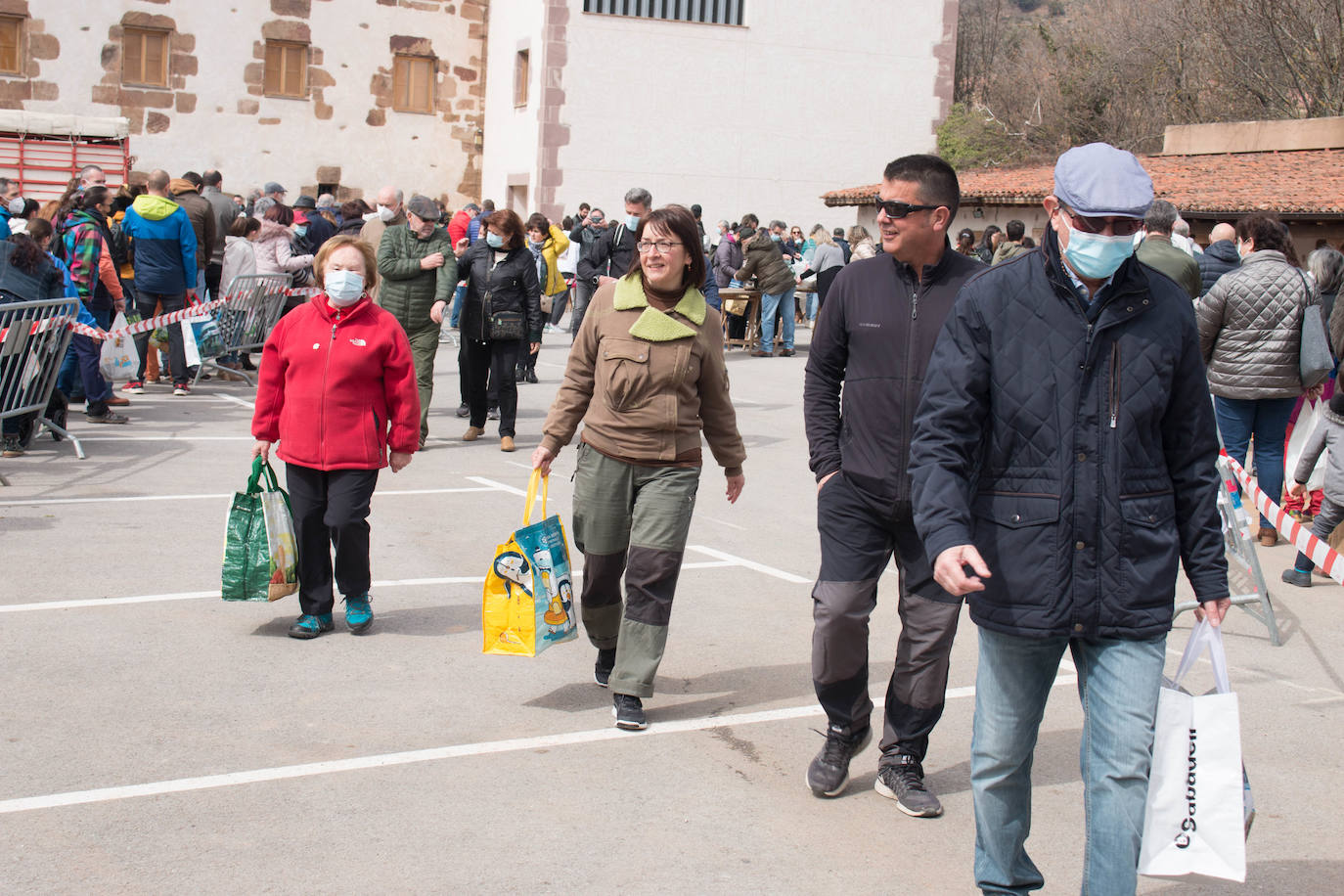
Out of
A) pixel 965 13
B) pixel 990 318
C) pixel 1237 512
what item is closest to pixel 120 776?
pixel 990 318

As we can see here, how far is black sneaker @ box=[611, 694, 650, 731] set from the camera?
5.27 metres

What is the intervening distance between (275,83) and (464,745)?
3010cm

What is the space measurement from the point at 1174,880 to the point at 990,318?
186 centimetres

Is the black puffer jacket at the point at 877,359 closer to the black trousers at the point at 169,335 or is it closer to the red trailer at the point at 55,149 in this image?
the black trousers at the point at 169,335

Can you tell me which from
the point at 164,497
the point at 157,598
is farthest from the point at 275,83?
the point at 157,598

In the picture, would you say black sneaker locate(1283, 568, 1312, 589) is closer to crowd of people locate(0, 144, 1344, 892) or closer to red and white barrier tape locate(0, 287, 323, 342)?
crowd of people locate(0, 144, 1344, 892)

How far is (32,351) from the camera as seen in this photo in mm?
10281

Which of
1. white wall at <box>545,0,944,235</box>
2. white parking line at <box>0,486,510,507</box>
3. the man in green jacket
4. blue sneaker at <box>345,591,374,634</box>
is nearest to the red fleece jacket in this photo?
blue sneaker at <box>345,591,374,634</box>

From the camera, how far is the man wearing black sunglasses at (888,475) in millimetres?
4543

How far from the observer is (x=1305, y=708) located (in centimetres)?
602

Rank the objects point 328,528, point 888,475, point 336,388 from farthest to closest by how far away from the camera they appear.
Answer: point 328,528
point 336,388
point 888,475

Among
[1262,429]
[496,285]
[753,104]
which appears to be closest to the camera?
[1262,429]

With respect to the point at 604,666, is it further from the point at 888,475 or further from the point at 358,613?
the point at 888,475

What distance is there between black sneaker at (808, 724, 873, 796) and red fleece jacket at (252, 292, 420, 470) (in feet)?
7.65
